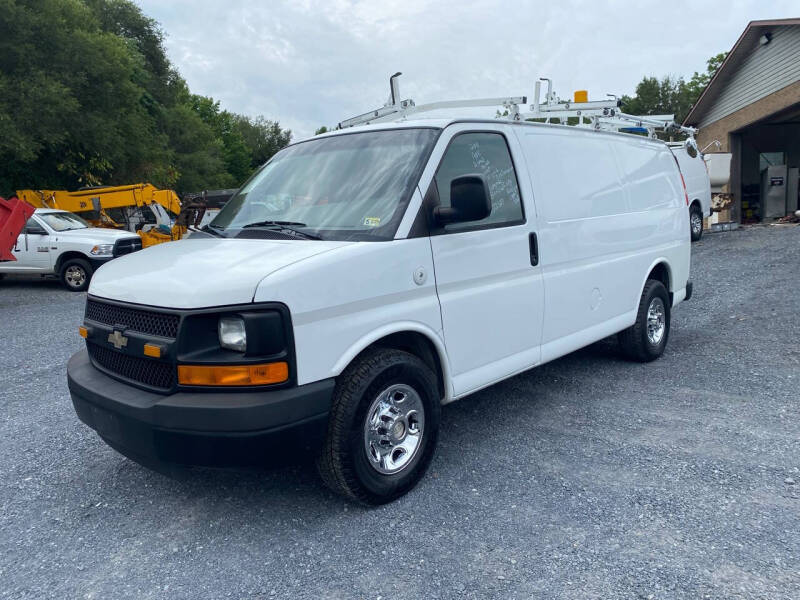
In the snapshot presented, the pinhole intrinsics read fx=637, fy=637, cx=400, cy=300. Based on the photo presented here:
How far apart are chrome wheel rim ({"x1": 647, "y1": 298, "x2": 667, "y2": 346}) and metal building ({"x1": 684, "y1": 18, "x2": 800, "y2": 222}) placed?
55.0 feet

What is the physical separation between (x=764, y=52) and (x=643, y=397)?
801 inches

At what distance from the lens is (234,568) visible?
2.99 metres

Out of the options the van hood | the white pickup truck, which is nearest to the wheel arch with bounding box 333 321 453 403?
the van hood

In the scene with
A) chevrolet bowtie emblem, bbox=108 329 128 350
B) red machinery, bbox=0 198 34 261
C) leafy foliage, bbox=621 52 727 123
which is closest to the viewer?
chevrolet bowtie emblem, bbox=108 329 128 350

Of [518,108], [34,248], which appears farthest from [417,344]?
[34,248]

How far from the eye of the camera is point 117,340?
11.0ft

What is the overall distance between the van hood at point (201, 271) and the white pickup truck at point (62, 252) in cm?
1061

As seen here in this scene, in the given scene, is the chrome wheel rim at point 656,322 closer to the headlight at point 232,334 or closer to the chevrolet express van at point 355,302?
the chevrolet express van at point 355,302

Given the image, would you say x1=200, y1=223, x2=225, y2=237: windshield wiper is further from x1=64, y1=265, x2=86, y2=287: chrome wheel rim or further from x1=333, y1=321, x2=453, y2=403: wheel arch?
x1=64, y1=265, x2=86, y2=287: chrome wheel rim

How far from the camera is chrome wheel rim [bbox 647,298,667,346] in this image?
239 inches

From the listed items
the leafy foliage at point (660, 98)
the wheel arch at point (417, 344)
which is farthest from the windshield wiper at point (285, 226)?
the leafy foliage at point (660, 98)

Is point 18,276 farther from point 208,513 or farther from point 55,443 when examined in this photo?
point 208,513

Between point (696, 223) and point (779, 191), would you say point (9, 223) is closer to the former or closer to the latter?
point (696, 223)

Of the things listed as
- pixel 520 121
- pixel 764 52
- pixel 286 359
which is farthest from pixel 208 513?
pixel 764 52
